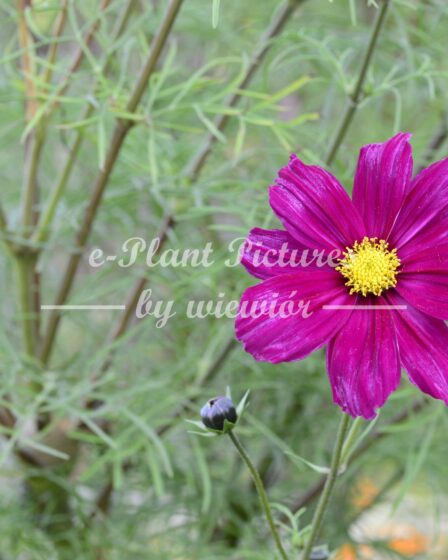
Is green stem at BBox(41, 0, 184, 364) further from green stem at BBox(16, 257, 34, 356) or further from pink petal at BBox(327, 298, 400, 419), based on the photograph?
pink petal at BBox(327, 298, 400, 419)

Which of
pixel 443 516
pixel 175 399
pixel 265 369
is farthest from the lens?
pixel 443 516

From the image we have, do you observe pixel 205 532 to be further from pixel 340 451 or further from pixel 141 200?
pixel 340 451

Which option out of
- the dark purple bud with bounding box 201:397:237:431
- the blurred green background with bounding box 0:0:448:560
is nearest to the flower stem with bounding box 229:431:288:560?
the dark purple bud with bounding box 201:397:237:431

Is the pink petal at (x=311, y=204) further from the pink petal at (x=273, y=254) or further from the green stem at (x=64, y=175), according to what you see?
the green stem at (x=64, y=175)

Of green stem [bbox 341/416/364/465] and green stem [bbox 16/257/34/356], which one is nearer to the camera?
green stem [bbox 341/416/364/465]

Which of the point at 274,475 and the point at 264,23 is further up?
the point at 264,23

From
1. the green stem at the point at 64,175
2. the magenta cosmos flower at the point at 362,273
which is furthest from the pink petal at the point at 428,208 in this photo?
the green stem at the point at 64,175

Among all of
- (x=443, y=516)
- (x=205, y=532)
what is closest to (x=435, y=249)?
(x=205, y=532)
